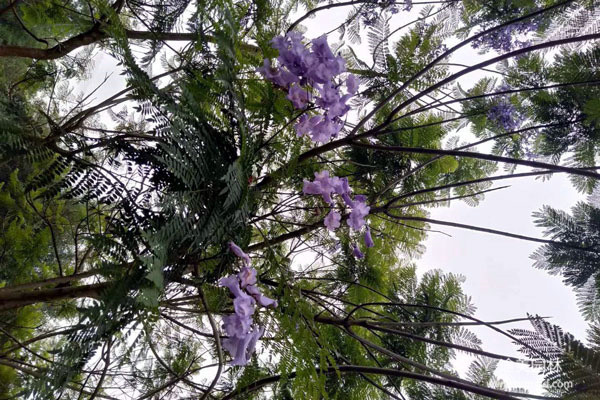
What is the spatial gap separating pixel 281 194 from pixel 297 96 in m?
0.21

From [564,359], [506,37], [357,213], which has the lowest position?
[564,359]

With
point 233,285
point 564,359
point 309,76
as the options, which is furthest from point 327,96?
point 564,359

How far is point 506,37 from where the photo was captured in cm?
137

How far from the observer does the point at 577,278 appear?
3.35 feet

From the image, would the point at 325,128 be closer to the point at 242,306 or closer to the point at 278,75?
the point at 278,75

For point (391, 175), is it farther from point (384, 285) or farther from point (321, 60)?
point (321, 60)

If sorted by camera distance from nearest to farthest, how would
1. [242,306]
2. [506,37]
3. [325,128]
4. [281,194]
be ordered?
[242,306] < [325,128] < [281,194] < [506,37]

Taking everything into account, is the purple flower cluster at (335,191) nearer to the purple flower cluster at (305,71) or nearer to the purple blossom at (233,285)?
the purple flower cluster at (305,71)

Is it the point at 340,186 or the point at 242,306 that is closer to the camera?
the point at 242,306

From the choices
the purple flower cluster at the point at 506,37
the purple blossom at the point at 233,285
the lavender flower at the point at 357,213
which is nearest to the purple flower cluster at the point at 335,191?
the lavender flower at the point at 357,213

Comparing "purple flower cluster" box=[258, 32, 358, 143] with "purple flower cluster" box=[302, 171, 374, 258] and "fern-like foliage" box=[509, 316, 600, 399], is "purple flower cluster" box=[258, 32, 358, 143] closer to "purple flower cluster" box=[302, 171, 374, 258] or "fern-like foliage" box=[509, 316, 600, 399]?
"purple flower cluster" box=[302, 171, 374, 258]

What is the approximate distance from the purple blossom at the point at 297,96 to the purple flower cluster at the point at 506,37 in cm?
106

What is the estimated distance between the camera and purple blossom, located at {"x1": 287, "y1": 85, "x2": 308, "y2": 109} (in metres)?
0.51

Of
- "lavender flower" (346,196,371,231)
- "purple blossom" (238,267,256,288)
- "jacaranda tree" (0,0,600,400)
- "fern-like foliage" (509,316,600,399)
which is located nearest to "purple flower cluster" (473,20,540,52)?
"jacaranda tree" (0,0,600,400)
